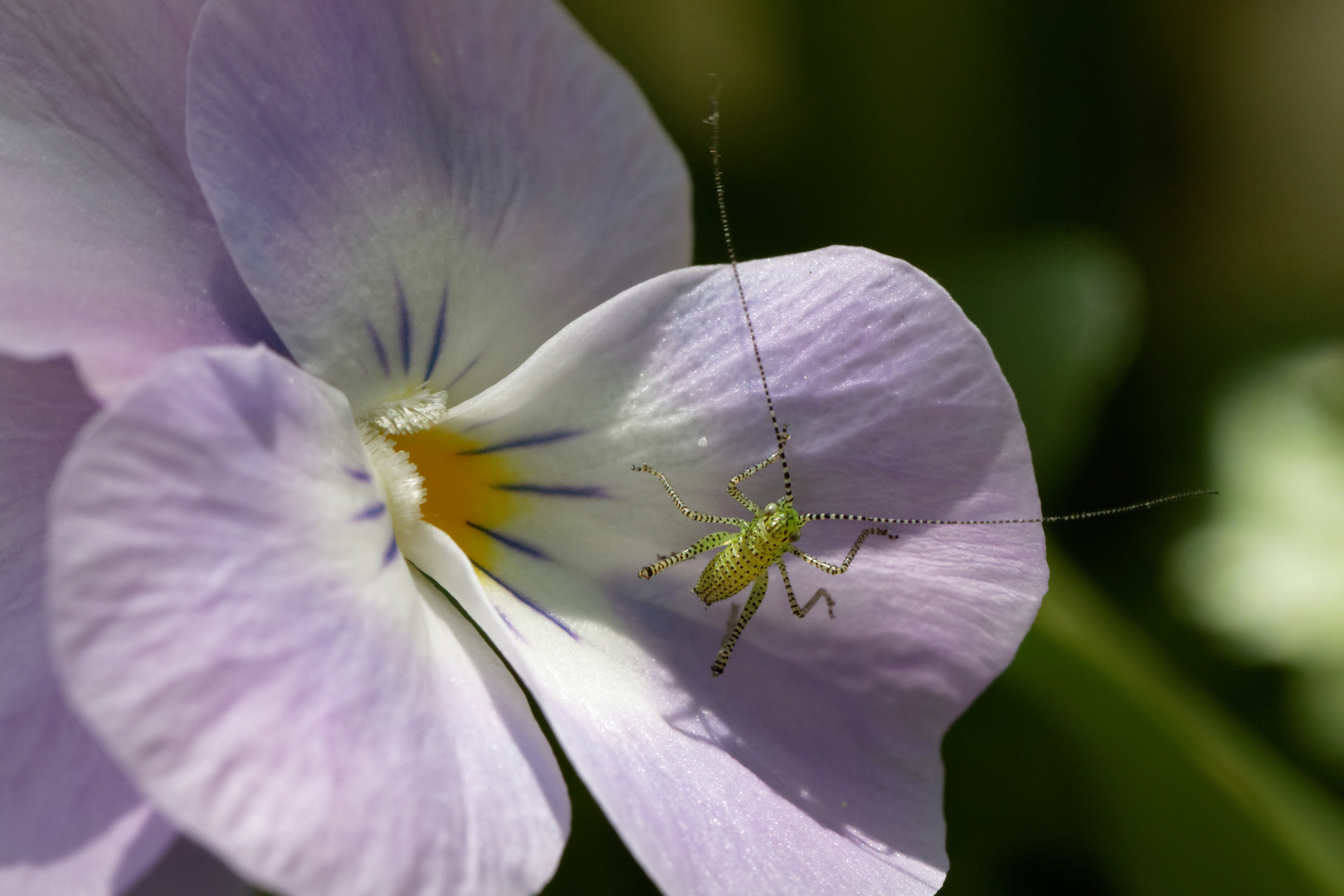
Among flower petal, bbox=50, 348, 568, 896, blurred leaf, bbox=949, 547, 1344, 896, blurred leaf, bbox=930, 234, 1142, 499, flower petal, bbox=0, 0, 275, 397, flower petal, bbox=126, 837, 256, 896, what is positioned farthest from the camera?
blurred leaf, bbox=930, 234, 1142, 499

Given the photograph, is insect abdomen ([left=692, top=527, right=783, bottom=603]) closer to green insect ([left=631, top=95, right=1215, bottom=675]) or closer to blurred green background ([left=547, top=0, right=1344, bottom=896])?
green insect ([left=631, top=95, right=1215, bottom=675])

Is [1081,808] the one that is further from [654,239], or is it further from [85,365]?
[85,365]

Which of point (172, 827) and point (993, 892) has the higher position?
point (172, 827)

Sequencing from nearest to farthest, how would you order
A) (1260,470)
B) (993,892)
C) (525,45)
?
(525,45)
(993,892)
(1260,470)

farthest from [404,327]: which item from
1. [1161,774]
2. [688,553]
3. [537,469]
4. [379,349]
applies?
[1161,774]

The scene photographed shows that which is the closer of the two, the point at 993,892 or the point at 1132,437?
the point at 993,892

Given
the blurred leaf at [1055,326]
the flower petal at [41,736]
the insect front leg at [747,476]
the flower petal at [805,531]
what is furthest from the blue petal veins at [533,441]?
Answer: the blurred leaf at [1055,326]

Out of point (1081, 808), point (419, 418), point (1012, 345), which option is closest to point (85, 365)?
point (419, 418)

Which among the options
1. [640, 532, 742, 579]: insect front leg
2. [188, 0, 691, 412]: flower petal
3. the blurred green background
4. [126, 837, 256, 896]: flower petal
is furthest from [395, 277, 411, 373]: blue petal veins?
the blurred green background
